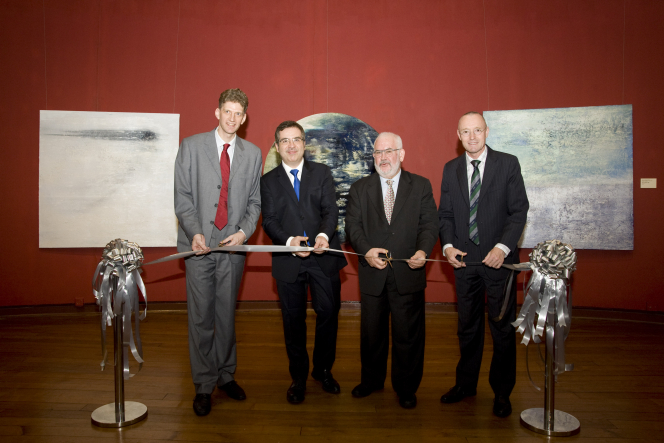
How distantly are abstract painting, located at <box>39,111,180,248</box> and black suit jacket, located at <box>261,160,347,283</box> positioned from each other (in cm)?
258

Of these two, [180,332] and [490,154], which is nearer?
[490,154]

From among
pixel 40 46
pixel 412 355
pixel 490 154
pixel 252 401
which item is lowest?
pixel 252 401

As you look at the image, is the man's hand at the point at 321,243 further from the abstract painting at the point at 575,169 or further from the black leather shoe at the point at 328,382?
the abstract painting at the point at 575,169

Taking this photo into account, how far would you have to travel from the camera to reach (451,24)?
16.9 ft

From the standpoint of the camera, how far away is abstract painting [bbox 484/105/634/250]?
4887 millimetres

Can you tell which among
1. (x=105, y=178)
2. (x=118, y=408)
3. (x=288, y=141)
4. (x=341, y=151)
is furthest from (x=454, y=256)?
(x=105, y=178)

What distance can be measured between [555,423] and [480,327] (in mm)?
680

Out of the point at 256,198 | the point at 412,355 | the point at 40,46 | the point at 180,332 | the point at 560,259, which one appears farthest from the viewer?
the point at 40,46

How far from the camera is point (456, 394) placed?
9.55ft

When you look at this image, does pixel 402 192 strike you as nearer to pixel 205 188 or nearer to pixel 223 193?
pixel 223 193

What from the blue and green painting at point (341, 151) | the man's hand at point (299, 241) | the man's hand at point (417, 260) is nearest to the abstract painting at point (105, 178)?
the blue and green painting at point (341, 151)

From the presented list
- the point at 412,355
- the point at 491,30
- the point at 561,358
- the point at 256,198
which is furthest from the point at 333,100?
the point at 561,358

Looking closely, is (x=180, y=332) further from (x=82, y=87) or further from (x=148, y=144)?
(x=82, y=87)

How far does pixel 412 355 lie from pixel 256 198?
153 cm
